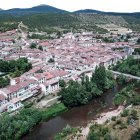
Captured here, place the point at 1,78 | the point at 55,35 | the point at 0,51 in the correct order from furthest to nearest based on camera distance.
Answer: the point at 55,35 < the point at 0,51 < the point at 1,78

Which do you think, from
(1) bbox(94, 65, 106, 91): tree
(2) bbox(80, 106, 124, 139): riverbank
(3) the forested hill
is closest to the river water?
(2) bbox(80, 106, 124, 139): riverbank

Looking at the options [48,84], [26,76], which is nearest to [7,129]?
[48,84]

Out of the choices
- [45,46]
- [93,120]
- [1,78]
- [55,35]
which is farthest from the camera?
[55,35]

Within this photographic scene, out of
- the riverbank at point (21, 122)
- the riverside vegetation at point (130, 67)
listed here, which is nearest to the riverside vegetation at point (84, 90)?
the riverbank at point (21, 122)

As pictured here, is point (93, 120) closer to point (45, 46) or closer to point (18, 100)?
point (18, 100)

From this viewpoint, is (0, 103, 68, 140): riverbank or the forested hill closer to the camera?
(0, 103, 68, 140): riverbank

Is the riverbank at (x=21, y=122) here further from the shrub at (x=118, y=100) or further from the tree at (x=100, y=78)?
the tree at (x=100, y=78)

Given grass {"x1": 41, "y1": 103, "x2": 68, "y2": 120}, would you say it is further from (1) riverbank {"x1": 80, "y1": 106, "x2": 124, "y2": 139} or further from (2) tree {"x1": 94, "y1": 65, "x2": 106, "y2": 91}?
(2) tree {"x1": 94, "y1": 65, "x2": 106, "y2": 91}
